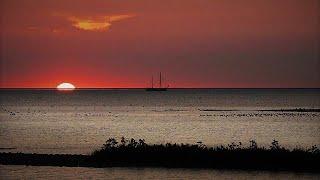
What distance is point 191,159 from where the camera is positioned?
45.3 meters

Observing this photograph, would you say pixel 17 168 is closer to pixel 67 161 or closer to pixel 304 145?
pixel 67 161

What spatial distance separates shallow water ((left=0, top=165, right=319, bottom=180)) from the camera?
139 feet

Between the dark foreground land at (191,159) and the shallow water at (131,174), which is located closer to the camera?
the shallow water at (131,174)

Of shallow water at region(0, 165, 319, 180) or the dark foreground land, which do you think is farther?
the dark foreground land

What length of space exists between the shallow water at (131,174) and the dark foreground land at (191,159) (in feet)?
3.26

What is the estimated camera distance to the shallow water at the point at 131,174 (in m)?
42.3

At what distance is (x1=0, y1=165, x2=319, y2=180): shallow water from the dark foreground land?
992mm

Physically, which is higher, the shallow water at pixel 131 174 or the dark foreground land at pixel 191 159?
the dark foreground land at pixel 191 159

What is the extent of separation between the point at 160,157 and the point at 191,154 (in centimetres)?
222

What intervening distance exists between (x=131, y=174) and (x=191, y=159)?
467 cm

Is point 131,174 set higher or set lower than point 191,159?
lower

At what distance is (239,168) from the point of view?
44.7 m

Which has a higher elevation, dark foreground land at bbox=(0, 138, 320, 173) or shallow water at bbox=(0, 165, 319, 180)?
dark foreground land at bbox=(0, 138, 320, 173)

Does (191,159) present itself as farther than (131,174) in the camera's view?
Yes
